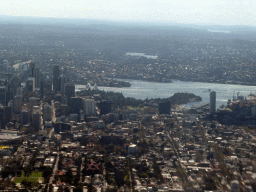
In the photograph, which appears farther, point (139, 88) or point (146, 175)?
point (139, 88)

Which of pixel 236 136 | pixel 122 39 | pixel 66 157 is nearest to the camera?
pixel 66 157

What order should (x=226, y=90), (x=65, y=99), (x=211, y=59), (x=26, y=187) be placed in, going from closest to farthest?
(x=26, y=187) → (x=65, y=99) → (x=226, y=90) → (x=211, y=59)

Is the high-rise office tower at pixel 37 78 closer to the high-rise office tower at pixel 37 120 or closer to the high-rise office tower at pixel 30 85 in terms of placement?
the high-rise office tower at pixel 30 85

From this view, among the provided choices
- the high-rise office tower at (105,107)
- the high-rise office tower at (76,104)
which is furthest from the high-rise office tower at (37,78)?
the high-rise office tower at (105,107)

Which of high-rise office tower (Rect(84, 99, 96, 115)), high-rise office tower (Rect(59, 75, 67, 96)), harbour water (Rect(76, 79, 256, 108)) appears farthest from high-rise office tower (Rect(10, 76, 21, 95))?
harbour water (Rect(76, 79, 256, 108))

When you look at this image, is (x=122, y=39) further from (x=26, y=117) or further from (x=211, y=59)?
(x=26, y=117)

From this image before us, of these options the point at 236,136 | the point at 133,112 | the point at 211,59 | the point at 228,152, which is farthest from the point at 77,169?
the point at 211,59

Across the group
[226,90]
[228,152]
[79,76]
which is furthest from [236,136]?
[79,76]

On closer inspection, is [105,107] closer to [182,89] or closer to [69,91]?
[69,91]
